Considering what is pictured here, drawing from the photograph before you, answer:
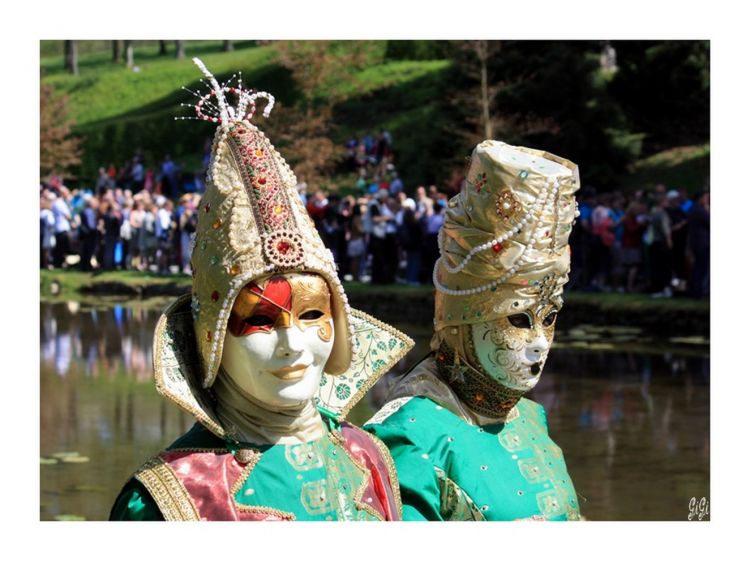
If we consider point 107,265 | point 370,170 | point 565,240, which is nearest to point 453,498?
point 565,240

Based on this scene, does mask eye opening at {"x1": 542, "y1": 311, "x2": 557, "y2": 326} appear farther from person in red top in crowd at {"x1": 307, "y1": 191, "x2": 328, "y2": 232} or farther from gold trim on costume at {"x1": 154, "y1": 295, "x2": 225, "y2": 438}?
person in red top in crowd at {"x1": 307, "y1": 191, "x2": 328, "y2": 232}

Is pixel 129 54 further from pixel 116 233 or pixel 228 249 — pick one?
pixel 228 249

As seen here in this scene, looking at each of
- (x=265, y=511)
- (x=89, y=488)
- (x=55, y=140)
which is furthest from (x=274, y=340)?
(x=55, y=140)

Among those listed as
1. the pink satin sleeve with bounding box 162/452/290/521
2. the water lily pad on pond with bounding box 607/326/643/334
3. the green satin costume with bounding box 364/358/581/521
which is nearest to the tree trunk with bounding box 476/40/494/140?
the water lily pad on pond with bounding box 607/326/643/334

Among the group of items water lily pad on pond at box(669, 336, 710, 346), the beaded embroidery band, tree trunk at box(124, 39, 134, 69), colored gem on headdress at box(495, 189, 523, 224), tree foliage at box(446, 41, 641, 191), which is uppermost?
tree trunk at box(124, 39, 134, 69)

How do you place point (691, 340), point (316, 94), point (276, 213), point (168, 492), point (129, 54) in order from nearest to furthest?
point (168, 492), point (276, 213), point (691, 340), point (316, 94), point (129, 54)

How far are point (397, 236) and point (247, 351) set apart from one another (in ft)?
58.7

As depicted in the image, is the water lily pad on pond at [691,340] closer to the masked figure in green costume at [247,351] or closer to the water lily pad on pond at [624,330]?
the water lily pad on pond at [624,330]

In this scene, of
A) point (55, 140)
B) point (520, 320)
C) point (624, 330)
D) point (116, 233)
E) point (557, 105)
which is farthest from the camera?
point (55, 140)

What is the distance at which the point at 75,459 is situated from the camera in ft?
40.5

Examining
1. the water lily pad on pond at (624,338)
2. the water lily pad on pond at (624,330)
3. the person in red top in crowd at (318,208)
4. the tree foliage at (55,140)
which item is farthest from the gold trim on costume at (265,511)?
the tree foliage at (55,140)

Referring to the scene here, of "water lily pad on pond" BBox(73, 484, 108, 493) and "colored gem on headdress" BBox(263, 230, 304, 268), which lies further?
"water lily pad on pond" BBox(73, 484, 108, 493)

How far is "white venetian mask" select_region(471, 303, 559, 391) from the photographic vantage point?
5469 millimetres

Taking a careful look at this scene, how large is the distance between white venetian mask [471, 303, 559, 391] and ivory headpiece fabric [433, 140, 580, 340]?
0.14 feet
